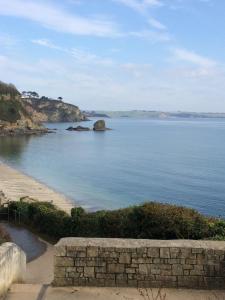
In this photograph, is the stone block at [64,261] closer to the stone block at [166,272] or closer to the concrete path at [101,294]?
the concrete path at [101,294]

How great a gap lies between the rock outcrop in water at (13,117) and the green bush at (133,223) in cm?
9775

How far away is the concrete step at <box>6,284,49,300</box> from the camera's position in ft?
26.5

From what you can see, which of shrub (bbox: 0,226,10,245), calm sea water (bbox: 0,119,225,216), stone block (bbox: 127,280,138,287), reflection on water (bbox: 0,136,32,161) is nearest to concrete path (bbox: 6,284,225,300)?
stone block (bbox: 127,280,138,287)

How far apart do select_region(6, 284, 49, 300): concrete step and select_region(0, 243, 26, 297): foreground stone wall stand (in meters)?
0.13

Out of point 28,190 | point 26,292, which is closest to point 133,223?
point 26,292

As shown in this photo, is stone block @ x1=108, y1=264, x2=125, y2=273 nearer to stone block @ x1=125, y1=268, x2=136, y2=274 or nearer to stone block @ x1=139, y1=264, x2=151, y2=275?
stone block @ x1=125, y1=268, x2=136, y2=274

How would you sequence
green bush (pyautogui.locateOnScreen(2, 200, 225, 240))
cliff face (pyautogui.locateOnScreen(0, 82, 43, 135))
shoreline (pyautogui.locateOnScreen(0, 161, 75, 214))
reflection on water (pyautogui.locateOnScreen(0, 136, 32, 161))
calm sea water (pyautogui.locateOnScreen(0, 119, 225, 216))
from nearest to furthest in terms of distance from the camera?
green bush (pyautogui.locateOnScreen(2, 200, 225, 240)) < shoreline (pyautogui.locateOnScreen(0, 161, 75, 214)) < calm sea water (pyautogui.locateOnScreen(0, 119, 225, 216)) < reflection on water (pyautogui.locateOnScreen(0, 136, 32, 161)) < cliff face (pyautogui.locateOnScreen(0, 82, 43, 135))

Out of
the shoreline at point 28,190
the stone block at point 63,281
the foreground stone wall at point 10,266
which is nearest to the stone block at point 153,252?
the stone block at point 63,281

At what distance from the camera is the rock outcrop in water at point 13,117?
124 metres

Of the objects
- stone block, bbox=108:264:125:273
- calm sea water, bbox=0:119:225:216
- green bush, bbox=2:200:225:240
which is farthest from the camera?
calm sea water, bbox=0:119:225:216

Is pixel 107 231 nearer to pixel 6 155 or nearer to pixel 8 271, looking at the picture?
pixel 8 271

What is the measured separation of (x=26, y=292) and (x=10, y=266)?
63 cm

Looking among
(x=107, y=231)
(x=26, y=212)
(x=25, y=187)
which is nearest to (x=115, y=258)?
(x=107, y=231)

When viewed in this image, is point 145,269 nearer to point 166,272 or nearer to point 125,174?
point 166,272
